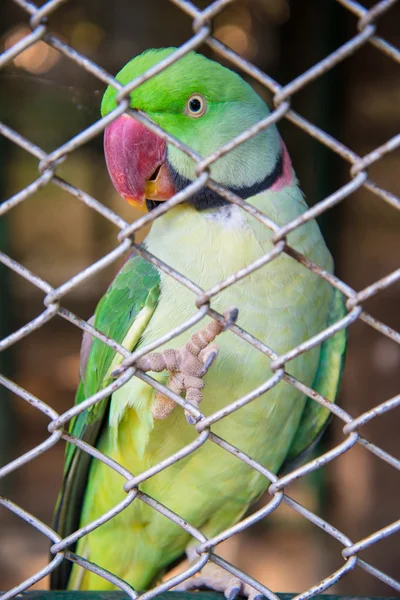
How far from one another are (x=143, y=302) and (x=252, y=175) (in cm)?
33

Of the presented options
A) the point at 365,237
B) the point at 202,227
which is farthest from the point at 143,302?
the point at 365,237

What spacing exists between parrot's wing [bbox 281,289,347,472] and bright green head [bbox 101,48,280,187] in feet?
1.20

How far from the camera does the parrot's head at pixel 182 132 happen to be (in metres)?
1.20

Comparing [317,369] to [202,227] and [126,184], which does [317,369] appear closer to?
[202,227]

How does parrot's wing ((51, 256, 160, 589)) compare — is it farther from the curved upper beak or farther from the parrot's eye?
the parrot's eye

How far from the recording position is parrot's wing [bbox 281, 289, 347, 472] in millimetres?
1465

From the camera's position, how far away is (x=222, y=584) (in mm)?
1339

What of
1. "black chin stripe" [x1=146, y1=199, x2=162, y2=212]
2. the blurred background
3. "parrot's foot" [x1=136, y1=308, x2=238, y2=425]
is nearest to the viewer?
"parrot's foot" [x1=136, y1=308, x2=238, y2=425]

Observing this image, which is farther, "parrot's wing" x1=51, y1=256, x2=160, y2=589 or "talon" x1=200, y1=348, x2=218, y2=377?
"parrot's wing" x1=51, y1=256, x2=160, y2=589

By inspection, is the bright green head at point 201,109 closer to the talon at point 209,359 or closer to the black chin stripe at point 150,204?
the black chin stripe at point 150,204

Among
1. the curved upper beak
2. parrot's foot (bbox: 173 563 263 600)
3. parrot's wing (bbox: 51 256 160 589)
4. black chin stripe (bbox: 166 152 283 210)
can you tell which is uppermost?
black chin stripe (bbox: 166 152 283 210)

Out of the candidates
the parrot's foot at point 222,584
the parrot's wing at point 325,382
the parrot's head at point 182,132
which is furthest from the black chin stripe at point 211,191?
the parrot's foot at point 222,584

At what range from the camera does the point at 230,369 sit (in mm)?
1253

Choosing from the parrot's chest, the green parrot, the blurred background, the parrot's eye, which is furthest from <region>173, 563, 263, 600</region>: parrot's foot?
the blurred background
